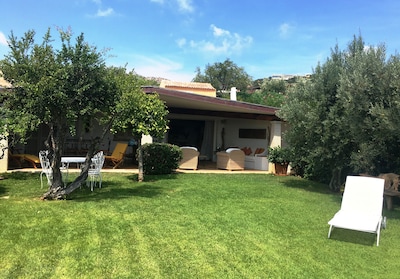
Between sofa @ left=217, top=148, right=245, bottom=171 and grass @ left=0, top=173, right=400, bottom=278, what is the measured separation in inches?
221

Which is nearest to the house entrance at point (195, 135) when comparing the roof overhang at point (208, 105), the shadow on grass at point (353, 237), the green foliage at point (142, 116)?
the roof overhang at point (208, 105)

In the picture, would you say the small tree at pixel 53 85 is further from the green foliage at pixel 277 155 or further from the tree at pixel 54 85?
the green foliage at pixel 277 155

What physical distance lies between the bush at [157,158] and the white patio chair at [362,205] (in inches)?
261

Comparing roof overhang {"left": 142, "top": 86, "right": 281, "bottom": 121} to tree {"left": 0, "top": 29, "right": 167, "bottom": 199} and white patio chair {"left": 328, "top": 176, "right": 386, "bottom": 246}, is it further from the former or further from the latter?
white patio chair {"left": 328, "top": 176, "right": 386, "bottom": 246}

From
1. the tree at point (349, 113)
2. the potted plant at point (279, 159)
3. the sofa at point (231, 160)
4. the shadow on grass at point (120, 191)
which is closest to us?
the tree at point (349, 113)

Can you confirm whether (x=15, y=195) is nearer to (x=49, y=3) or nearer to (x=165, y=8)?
(x=49, y=3)

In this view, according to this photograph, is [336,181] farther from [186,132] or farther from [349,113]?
[186,132]

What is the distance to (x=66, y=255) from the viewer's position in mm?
4285

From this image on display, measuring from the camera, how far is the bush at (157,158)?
11.7 metres

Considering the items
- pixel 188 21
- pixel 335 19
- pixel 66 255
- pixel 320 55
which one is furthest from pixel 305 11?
pixel 66 255

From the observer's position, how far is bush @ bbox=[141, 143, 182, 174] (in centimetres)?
1169

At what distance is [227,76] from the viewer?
46.6 metres

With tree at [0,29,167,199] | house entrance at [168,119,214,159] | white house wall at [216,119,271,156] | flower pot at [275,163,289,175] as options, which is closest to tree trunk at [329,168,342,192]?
flower pot at [275,163,289,175]

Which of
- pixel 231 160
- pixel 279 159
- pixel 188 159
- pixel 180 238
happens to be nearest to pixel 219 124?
pixel 231 160
